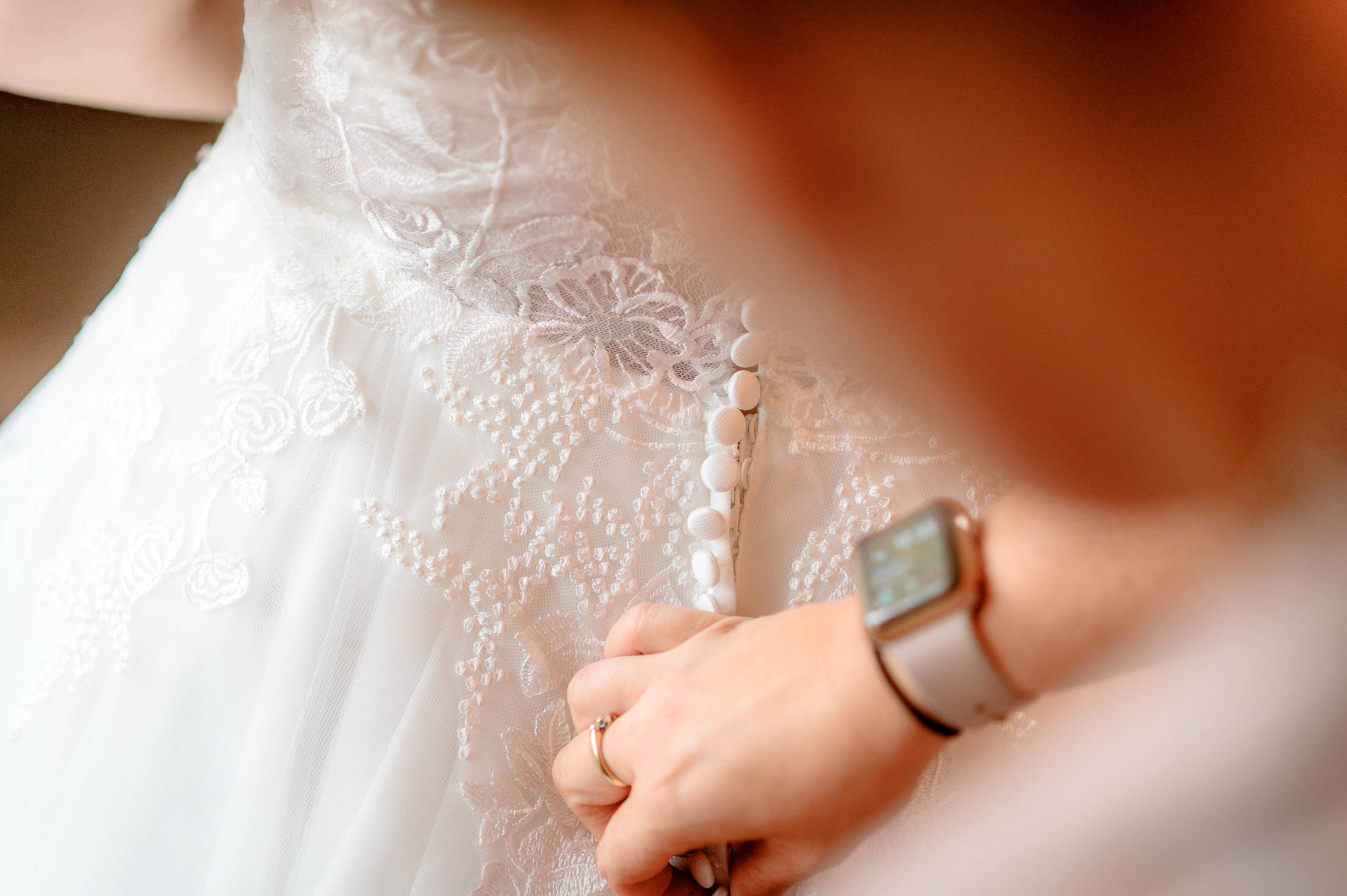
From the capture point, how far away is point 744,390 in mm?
550

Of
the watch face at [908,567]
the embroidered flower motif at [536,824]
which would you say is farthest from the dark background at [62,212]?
the watch face at [908,567]

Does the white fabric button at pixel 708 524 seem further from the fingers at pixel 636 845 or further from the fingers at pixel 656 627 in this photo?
the fingers at pixel 636 845

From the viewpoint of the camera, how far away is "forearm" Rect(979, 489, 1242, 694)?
344 millimetres

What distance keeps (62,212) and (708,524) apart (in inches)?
39.8

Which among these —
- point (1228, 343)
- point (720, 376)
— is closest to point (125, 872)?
point (720, 376)

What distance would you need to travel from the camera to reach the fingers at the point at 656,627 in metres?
0.51

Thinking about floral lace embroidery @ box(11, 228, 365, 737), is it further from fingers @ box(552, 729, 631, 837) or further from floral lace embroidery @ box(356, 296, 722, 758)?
fingers @ box(552, 729, 631, 837)

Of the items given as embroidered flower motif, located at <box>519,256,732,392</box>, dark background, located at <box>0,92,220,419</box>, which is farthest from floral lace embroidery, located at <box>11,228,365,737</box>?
dark background, located at <box>0,92,220,419</box>

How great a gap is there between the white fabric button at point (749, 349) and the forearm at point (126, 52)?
64 cm

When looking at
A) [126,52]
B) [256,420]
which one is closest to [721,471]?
[256,420]

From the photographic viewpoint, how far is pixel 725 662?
1.46 feet

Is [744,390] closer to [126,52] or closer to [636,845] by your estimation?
[636,845]

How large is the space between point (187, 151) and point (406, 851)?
1.06 meters

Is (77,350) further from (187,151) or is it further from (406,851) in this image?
(406,851)
